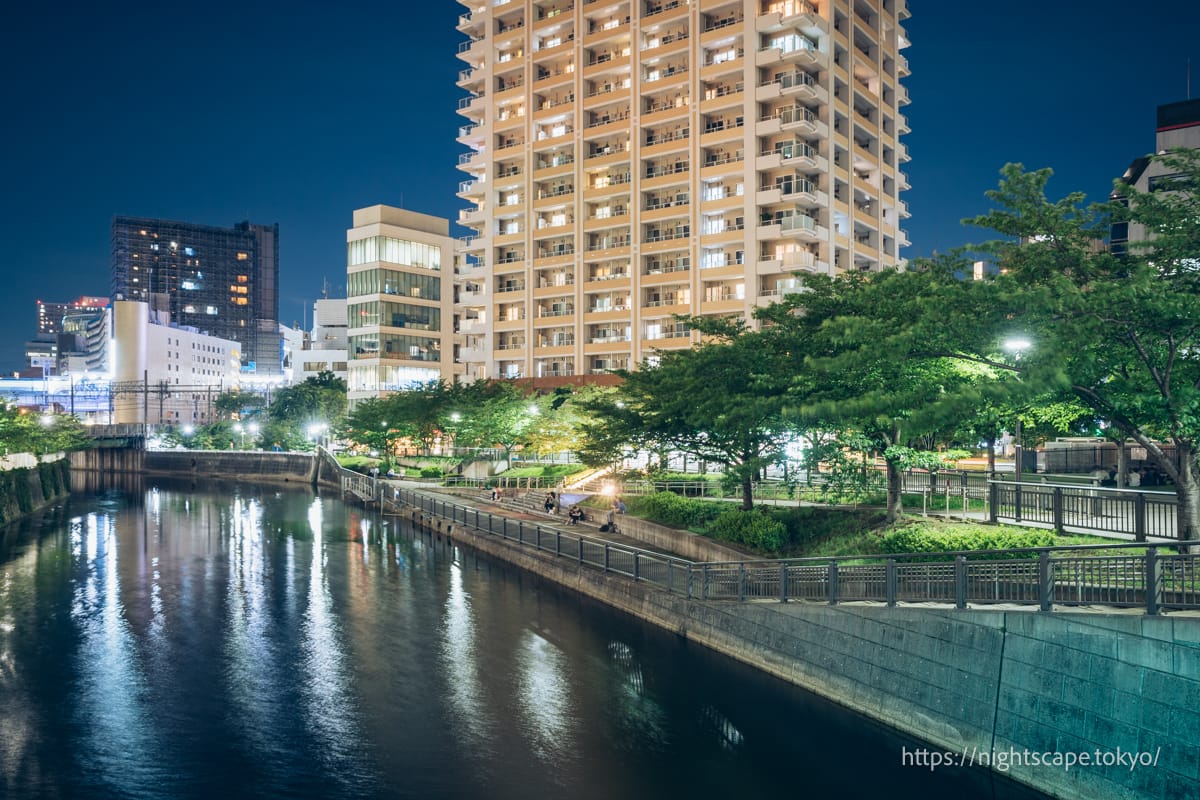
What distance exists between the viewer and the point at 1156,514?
705 inches

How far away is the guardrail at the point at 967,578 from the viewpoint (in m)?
12.7

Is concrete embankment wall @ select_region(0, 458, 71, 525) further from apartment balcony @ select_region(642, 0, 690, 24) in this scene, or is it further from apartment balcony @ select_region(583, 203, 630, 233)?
apartment balcony @ select_region(642, 0, 690, 24)

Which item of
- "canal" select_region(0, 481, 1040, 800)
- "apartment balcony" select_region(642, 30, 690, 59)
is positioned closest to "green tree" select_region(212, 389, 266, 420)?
"apartment balcony" select_region(642, 30, 690, 59)

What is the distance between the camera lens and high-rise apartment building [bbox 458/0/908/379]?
210ft

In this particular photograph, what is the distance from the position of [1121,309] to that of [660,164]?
5784 cm

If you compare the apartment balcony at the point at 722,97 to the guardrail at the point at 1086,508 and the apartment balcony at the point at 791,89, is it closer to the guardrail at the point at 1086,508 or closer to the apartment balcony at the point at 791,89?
the apartment balcony at the point at 791,89

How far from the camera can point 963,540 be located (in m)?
18.7

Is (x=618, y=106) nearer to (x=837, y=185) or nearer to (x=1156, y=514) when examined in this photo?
(x=837, y=185)

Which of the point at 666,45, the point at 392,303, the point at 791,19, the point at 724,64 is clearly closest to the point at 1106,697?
the point at 791,19

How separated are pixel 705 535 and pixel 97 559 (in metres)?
29.0

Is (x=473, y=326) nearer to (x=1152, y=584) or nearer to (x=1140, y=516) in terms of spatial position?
(x=1140, y=516)

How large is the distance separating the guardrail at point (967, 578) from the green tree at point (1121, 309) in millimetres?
2519

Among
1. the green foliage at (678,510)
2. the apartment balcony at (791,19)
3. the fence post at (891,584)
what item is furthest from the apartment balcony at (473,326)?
the fence post at (891,584)

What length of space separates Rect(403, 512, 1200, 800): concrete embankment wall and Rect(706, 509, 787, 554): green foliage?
5.25 meters
